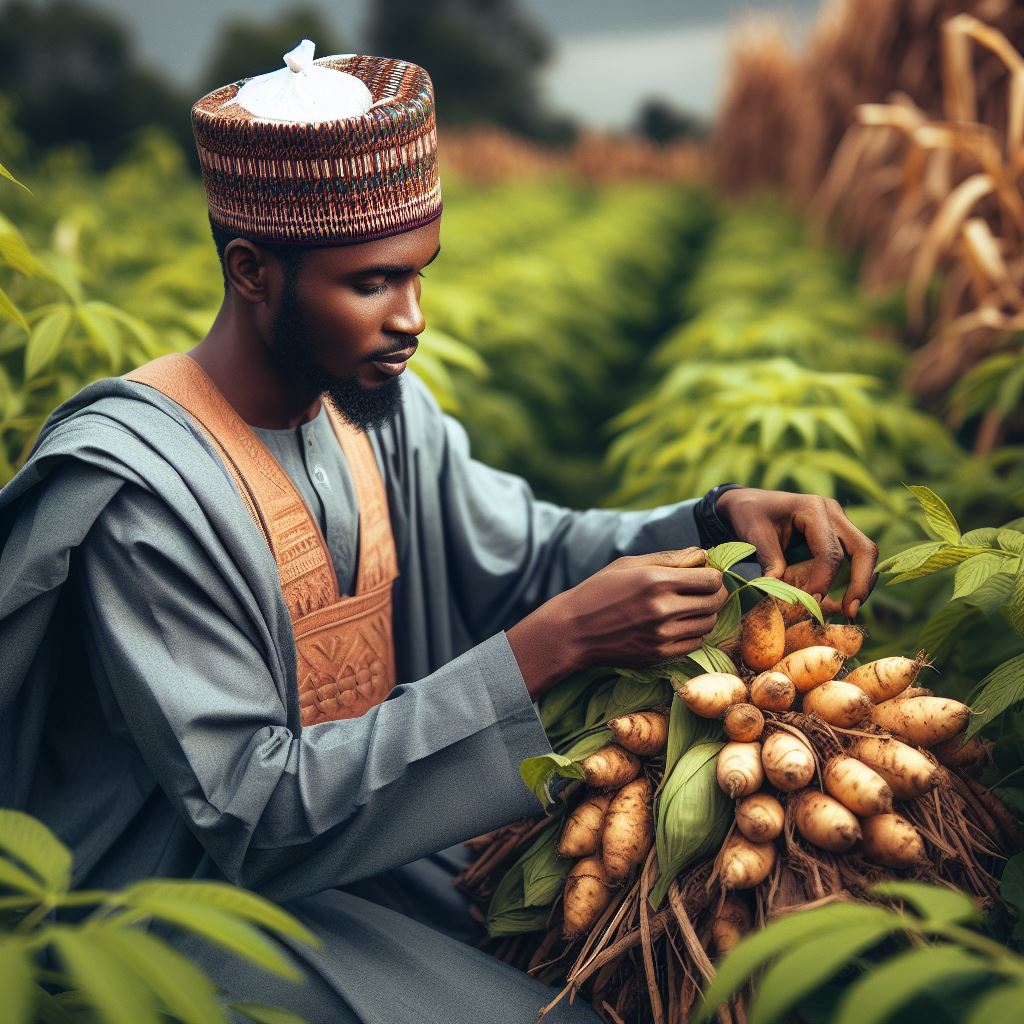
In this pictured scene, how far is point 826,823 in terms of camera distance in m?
1.33

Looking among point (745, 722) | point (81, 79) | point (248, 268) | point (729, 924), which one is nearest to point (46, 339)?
point (248, 268)

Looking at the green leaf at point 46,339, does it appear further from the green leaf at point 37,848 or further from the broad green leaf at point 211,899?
the broad green leaf at point 211,899

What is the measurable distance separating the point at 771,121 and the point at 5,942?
48.9 feet

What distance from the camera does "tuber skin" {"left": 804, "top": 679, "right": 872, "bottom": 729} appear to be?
143 cm

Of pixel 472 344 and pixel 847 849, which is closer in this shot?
pixel 847 849

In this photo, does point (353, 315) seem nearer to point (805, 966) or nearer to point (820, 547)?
point (820, 547)

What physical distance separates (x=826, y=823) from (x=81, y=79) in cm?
3389

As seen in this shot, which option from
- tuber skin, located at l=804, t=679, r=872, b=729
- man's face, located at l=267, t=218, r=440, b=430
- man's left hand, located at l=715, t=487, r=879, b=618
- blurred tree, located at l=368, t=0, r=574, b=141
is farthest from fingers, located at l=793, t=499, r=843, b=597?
blurred tree, located at l=368, t=0, r=574, b=141

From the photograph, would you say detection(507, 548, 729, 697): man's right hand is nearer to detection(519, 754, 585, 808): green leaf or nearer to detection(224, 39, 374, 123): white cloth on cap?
detection(519, 754, 585, 808): green leaf

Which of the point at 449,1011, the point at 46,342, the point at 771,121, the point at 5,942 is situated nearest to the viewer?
the point at 5,942

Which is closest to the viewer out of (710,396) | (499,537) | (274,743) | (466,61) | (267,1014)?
(267,1014)

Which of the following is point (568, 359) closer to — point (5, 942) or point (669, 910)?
point (669, 910)

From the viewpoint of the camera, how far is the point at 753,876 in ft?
4.45

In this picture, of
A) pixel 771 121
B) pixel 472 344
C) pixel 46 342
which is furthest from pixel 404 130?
pixel 771 121
